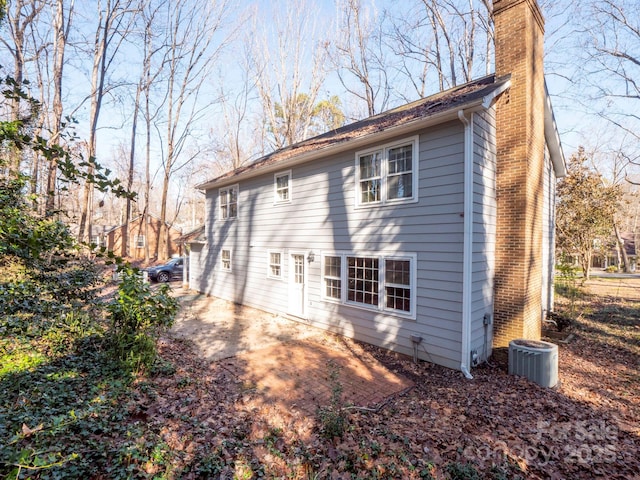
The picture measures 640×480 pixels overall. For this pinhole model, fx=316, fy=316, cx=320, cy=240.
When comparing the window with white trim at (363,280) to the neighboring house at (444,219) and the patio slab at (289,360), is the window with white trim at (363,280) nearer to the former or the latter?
the neighboring house at (444,219)

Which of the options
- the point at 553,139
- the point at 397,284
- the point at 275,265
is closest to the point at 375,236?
the point at 397,284

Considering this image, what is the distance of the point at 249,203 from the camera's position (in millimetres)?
12352

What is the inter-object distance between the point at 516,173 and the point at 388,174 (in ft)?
9.23

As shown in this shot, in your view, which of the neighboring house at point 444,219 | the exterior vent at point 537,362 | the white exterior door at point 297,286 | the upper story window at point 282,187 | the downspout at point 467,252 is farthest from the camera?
the upper story window at point 282,187

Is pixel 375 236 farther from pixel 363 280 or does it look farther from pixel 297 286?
pixel 297 286

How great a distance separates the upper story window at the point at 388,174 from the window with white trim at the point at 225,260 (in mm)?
7540

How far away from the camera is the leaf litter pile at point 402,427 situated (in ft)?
11.6

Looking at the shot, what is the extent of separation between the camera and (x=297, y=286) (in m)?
10.3

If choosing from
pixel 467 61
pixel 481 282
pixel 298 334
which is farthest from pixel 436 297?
pixel 467 61

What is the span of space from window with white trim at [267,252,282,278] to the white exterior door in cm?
64

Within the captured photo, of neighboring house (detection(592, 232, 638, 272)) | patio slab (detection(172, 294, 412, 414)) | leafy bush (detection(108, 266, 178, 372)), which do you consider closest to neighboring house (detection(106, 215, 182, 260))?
patio slab (detection(172, 294, 412, 414))

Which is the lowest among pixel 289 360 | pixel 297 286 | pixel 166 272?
pixel 289 360

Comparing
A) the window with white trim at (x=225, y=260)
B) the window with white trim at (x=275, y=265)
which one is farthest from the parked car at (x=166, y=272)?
the window with white trim at (x=275, y=265)

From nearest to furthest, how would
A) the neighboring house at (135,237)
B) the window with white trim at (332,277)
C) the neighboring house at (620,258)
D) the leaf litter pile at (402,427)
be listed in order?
the leaf litter pile at (402,427), the window with white trim at (332,277), the neighboring house at (135,237), the neighboring house at (620,258)
